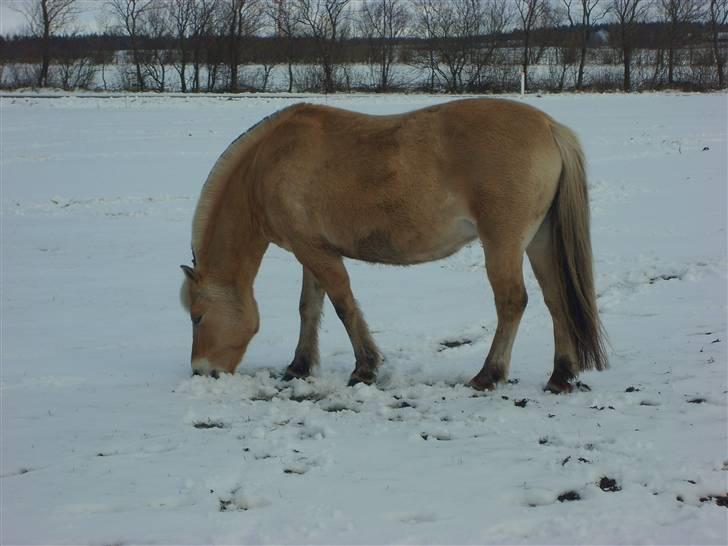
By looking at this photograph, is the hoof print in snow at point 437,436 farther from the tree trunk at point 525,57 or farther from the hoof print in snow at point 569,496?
the tree trunk at point 525,57

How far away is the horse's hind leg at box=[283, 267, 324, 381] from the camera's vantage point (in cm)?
571

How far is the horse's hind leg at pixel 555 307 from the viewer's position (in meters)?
5.15

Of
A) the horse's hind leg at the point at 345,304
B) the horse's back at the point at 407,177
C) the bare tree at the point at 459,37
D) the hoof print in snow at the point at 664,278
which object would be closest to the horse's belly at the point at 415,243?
the horse's back at the point at 407,177

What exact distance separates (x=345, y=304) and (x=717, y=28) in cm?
4601

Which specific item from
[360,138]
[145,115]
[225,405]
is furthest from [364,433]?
[145,115]

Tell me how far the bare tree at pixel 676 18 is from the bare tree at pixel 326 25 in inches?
697

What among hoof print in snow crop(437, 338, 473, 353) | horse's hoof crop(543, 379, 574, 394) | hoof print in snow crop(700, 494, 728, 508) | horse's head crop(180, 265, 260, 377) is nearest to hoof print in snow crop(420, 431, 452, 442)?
horse's hoof crop(543, 379, 574, 394)

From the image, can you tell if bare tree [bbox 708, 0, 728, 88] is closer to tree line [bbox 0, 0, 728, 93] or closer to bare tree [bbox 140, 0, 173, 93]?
tree line [bbox 0, 0, 728, 93]

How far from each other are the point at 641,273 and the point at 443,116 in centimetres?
375

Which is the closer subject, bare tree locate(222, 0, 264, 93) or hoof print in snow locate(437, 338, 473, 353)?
hoof print in snow locate(437, 338, 473, 353)

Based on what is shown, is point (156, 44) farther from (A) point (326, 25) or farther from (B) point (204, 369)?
(B) point (204, 369)

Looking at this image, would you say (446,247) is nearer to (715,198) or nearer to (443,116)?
(443,116)

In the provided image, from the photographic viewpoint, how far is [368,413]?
4.76 metres

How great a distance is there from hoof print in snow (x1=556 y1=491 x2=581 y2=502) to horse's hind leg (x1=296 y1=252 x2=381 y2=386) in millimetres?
2127
